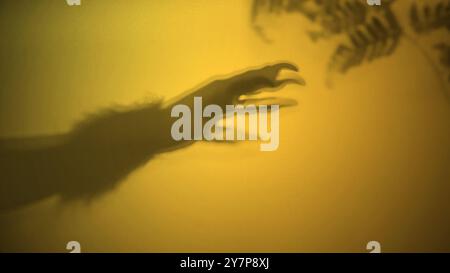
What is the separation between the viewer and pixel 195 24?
1.47 metres

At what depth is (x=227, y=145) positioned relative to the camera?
1489 mm

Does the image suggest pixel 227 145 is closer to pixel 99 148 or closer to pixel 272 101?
pixel 272 101

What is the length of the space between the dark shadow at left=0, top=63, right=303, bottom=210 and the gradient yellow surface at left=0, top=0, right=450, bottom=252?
0.05 meters

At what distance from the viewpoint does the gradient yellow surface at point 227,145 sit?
147 centimetres

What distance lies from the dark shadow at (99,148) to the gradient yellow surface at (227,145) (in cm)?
5

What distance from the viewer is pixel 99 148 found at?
1.50 meters

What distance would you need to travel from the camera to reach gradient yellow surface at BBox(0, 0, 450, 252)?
147 cm

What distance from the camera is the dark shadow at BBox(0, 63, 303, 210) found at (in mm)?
1478

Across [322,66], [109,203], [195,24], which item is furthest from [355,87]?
[109,203]

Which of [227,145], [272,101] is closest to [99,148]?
[227,145]

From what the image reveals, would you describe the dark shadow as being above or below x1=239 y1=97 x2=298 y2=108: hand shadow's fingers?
below

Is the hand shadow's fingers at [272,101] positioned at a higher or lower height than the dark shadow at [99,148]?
higher

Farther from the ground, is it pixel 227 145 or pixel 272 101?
pixel 272 101

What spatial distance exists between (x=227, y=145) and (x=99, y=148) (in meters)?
0.60
